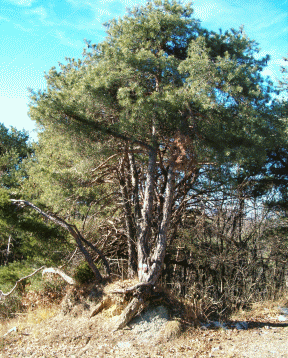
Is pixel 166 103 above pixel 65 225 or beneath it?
above

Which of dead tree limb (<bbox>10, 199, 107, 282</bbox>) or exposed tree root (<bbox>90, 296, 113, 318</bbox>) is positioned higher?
dead tree limb (<bbox>10, 199, 107, 282</bbox>)

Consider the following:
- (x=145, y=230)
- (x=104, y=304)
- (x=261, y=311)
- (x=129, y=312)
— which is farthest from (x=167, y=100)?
(x=261, y=311)

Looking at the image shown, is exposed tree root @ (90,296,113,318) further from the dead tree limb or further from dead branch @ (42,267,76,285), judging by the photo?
dead branch @ (42,267,76,285)

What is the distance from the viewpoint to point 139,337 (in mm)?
6469

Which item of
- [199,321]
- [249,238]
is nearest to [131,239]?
[199,321]

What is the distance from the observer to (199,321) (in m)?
7.32

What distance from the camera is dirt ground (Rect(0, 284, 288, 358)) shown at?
6.02m

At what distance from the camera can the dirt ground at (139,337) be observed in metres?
6.02

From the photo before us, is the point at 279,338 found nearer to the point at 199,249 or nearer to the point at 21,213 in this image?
the point at 199,249

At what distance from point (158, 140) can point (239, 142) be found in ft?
6.48

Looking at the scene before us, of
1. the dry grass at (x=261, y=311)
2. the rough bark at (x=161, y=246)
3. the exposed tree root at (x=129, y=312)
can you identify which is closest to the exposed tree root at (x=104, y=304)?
the exposed tree root at (x=129, y=312)

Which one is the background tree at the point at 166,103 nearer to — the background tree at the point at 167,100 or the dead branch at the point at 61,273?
the background tree at the point at 167,100

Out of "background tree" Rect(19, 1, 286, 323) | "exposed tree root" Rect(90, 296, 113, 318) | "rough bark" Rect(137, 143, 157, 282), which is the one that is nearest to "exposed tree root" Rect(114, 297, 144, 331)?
"background tree" Rect(19, 1, 286, 323)

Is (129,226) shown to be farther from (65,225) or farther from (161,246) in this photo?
(65,225)
